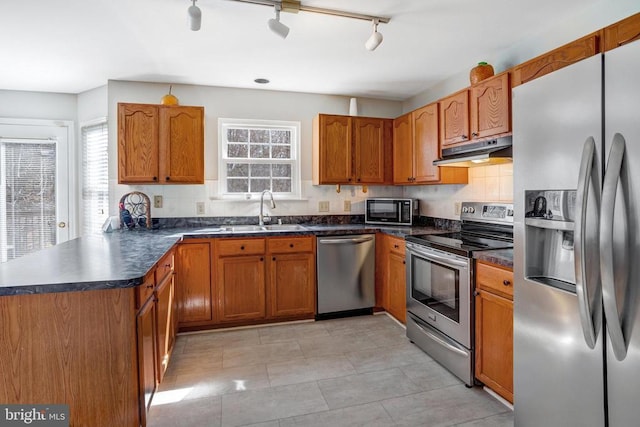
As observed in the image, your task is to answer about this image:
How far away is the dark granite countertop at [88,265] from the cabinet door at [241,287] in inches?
20.5

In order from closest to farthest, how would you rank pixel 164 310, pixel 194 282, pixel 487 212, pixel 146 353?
1. pixel 146 353
2. pixel 164 310
3. pixel 487 212
4. pixel 194 282

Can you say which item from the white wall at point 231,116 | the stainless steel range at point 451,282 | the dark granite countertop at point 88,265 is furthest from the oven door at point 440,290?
the dark granite countertop at point 88,265

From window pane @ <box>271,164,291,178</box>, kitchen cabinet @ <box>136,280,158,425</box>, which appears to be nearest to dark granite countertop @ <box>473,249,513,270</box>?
kitchen cabinet @ <box>136,280,158,425</box>

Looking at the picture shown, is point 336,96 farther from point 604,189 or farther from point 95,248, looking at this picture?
point 604,189

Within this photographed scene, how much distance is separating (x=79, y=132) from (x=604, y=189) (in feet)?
15.2

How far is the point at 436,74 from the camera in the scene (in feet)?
11.1

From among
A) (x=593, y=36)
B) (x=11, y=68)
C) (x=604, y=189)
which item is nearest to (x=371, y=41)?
(x=593, y=36)

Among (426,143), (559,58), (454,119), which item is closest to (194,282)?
(426,143)

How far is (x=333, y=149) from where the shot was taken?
3715 mm

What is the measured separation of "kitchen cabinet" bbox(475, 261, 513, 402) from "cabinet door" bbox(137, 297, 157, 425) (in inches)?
74.9

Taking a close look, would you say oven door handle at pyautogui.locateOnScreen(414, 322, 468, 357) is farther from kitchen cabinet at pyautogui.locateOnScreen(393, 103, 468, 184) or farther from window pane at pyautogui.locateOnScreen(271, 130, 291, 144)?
window pane at pyautogui.locateOnScreen(271, 130, 291, 144)

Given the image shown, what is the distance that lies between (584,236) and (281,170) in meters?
3.07

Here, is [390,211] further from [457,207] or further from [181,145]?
[181,145]

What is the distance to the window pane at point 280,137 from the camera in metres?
3.93
